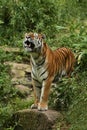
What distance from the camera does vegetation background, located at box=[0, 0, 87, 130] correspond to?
25.1 ft

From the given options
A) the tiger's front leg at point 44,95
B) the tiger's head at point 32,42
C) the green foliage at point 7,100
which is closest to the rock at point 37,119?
the tiger's front leg at point 44,95

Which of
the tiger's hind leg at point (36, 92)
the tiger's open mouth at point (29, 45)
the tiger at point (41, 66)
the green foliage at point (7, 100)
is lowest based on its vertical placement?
the green foliage at point (7, 100)

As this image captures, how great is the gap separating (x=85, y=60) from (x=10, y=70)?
2404mm

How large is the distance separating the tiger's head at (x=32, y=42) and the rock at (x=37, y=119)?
3.09 feet

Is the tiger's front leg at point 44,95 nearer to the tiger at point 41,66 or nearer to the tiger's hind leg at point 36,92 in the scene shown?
the tiger at point 41,66

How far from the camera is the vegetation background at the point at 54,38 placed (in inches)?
302

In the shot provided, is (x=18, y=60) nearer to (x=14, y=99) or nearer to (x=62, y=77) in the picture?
(x=14, y=99)

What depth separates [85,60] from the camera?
8.14 meters

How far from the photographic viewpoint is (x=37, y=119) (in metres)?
7.62

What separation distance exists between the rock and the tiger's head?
941 millimetres

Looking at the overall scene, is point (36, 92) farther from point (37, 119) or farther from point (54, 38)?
point (54, 38)

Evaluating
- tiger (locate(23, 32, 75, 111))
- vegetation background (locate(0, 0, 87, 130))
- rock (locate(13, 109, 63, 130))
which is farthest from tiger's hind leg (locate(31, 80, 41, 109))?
vegetation background (locate(0, 0, 87, 130))

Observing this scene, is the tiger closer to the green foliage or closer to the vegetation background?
the vegetation background

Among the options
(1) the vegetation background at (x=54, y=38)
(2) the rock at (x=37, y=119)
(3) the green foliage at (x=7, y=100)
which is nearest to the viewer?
(2) the rock at (x=37, y=119)
